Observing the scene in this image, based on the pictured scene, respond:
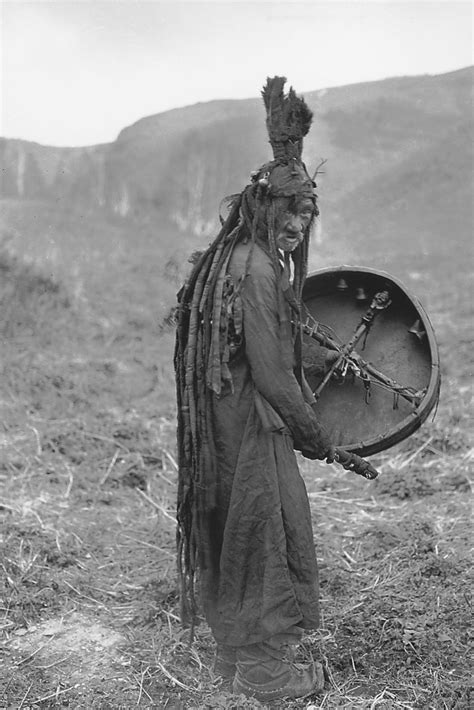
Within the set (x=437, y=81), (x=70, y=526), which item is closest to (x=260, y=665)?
(x=70, y=526)

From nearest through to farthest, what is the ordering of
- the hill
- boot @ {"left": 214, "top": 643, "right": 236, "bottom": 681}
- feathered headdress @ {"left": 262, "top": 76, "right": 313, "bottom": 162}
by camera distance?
feathered headdress @ {"left": 262, "top": 76, "right": 313, "bottom": 162}
boot @ {"left": 214, "top": 643, "right": 236, "bottom": 681}
the hill

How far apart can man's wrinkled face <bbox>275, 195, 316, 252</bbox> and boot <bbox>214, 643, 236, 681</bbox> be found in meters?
1.68

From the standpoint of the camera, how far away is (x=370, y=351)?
139 inches

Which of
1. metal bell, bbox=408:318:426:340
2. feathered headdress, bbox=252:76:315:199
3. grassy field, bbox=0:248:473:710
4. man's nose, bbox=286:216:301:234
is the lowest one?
grassy field, bbox=0:248:473:710

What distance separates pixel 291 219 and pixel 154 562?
97.8 inches

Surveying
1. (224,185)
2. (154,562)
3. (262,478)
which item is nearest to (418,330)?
(262,478)

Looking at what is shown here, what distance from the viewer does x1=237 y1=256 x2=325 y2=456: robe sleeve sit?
275 centimetres

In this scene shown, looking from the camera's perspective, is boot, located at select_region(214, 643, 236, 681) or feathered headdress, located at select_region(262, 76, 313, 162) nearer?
feathered headdress, located at select_region(262, 76, 313, 162)

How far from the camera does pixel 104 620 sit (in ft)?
12.8

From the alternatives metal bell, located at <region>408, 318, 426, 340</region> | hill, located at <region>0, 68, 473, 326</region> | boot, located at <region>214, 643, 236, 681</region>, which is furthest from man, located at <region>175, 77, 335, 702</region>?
hill, located at <region>0, 68, 473, 326</region>

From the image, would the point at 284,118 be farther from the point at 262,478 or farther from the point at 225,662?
the point at 225,662

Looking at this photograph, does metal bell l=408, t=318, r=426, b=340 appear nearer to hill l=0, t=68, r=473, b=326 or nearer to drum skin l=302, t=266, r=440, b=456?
drum skin l=302, t=266, r=440, b=456

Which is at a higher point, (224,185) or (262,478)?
(224,185)

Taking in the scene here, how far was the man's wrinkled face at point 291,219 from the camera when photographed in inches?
110
